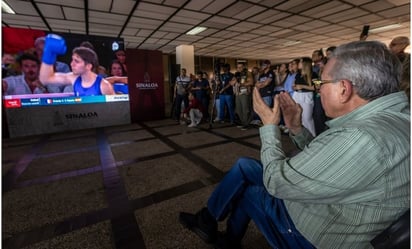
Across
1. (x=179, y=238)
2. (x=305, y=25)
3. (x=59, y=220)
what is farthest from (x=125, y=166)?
(x=305, y=25)

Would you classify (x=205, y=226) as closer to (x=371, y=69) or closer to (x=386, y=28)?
(x=371, y=69)

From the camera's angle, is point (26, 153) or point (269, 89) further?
point (269, 89)

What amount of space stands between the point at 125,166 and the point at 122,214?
1056 mm

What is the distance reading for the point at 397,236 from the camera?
1.95ft

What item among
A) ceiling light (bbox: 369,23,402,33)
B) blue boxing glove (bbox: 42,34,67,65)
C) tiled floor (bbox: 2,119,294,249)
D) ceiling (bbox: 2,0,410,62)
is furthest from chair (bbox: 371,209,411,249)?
ceiling light (bbox: 369,23,402,33)

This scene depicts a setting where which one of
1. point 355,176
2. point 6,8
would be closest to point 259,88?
point 355,176

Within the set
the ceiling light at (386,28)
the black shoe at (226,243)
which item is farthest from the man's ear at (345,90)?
the ceiling light at (386,28)

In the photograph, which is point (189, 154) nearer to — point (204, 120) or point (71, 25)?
point (204, 120)

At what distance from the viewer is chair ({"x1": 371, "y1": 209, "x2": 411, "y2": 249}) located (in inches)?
22.7

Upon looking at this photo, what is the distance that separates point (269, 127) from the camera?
0.89 meters

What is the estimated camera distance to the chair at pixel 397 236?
576mm

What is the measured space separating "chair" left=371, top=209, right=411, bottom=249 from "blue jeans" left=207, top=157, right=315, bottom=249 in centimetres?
28

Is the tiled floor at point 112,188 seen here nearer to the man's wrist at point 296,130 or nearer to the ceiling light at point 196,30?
the man's wrist at point 296,130

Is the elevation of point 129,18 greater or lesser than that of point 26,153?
greater
